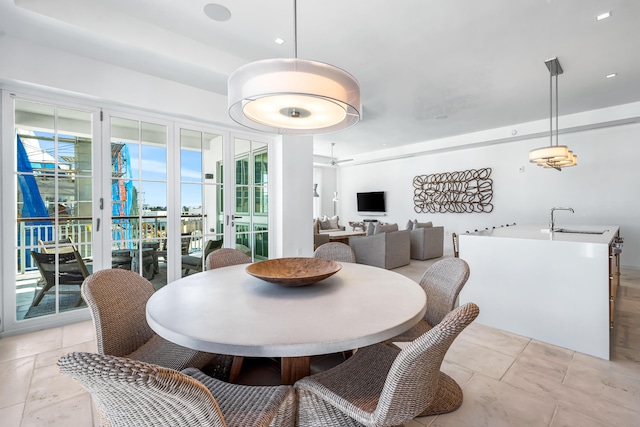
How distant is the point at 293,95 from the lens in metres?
1.31

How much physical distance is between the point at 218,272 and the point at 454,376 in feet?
5.72

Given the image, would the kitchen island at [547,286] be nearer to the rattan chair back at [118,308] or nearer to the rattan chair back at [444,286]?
the rattan chair back at [444,286]

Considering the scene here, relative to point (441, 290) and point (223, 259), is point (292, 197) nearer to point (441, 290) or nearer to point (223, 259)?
point (223, 259)

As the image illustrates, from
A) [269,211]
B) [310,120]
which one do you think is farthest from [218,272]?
[269,211]

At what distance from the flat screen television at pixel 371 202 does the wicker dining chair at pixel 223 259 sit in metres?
6.80

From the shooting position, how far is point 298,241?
4.36m

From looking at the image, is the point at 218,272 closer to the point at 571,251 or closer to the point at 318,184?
the point at 571,251

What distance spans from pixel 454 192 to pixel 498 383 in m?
5.90

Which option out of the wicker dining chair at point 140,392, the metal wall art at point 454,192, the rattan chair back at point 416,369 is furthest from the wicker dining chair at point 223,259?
the metal wall art at point 454,192

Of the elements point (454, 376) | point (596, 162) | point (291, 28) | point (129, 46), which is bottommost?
point (454, 376)

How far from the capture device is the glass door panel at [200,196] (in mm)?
3566

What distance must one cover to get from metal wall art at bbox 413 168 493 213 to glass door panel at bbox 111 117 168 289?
633 centimetres

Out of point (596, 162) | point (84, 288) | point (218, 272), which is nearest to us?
point (84, 288)

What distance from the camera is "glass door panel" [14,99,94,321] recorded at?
8.74ft
